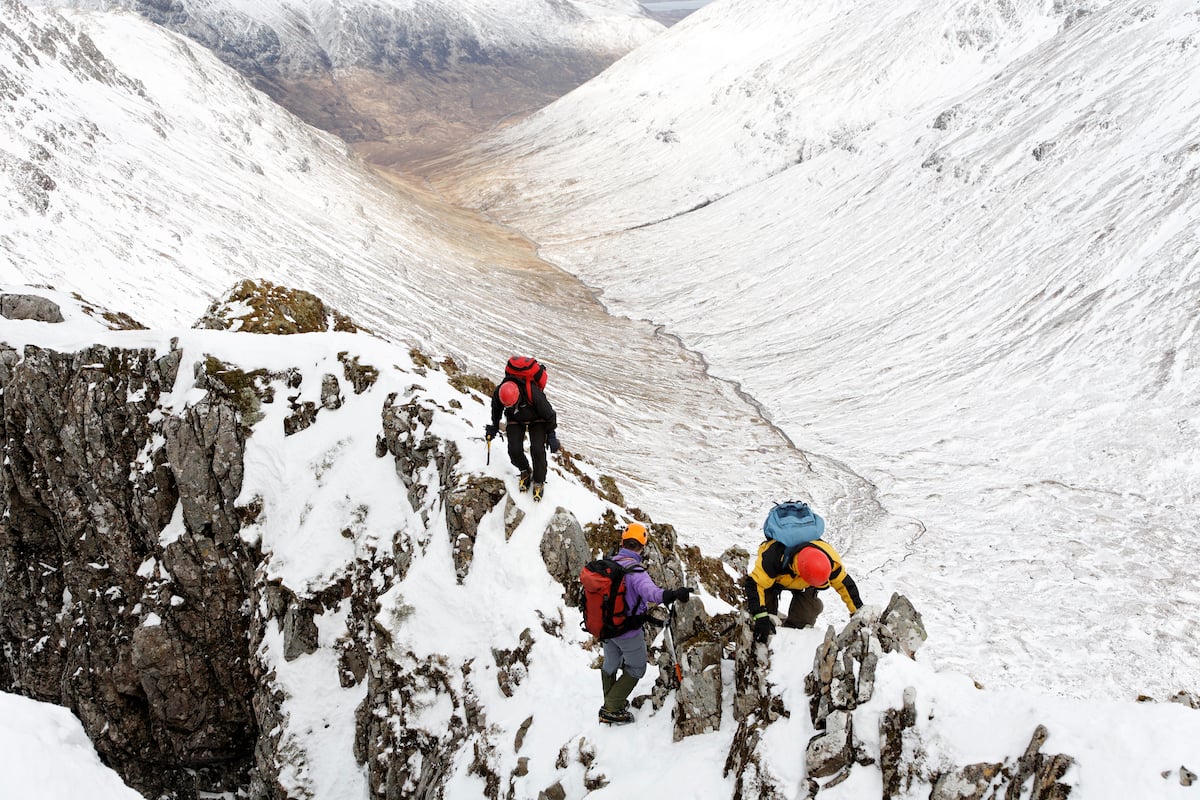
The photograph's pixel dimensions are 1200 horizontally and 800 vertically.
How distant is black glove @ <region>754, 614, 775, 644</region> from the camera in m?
10.7

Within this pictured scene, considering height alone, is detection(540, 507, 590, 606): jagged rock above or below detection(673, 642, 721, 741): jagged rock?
above

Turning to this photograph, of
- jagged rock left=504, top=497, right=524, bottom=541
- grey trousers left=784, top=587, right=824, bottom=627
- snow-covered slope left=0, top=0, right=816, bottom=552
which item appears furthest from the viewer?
snow-covered slope left=0, top=0, right=816, bottom=552

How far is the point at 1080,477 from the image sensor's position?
5088 centimetres

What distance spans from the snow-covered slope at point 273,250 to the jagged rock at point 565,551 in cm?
3075

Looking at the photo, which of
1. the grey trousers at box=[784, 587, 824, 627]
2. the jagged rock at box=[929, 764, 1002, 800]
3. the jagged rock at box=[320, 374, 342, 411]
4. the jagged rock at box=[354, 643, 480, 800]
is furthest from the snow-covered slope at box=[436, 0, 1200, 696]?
the jagged rock at box=[320, 374, 342, 411]

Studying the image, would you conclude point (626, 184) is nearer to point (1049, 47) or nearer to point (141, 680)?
point (1049, 47)

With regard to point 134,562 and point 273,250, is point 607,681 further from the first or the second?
point 273,250

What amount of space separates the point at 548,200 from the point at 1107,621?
502 ft

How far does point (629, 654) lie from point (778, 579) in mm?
2735

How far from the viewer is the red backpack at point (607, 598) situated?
11.0m

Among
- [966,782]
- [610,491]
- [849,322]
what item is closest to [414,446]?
[610,491]

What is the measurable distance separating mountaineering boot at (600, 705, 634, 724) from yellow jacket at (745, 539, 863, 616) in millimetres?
2934

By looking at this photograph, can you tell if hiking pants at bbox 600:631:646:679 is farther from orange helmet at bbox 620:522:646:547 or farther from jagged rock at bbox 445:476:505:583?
jagged rock at bbox 445:476:505:583

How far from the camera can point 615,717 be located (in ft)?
39.0
